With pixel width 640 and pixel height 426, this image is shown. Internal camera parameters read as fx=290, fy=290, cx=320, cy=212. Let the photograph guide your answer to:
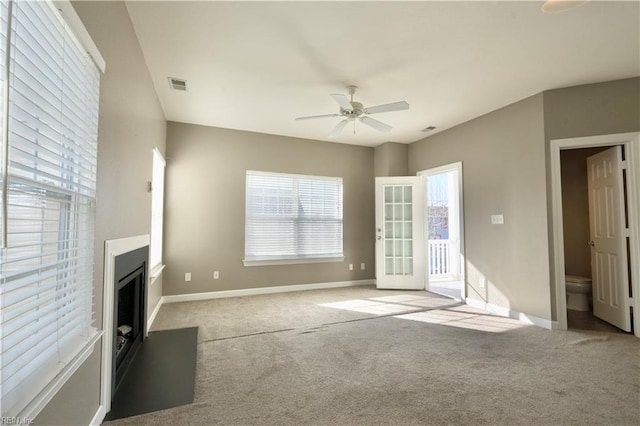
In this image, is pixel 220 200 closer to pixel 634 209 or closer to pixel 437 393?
pixel 437 393

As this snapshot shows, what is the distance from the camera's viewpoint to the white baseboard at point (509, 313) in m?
3.24

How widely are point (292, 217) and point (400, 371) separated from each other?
322 centimetres

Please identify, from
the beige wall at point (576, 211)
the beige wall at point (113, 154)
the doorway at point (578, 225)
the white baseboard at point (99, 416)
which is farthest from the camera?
the beige wall at point (576, 211)

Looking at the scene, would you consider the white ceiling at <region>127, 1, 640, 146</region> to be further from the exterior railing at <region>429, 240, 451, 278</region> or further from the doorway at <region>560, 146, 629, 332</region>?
the exterior railing at <region>429, 240, 451, 278</region>

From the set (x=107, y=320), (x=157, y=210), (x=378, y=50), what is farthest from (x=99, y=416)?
(x=378, y=50)

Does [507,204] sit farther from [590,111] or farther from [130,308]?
[130,308]

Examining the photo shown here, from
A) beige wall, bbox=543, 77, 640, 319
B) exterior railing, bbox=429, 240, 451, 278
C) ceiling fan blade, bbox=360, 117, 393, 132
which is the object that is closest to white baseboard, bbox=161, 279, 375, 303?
exterior railing, bbox=429, 240, 451, 278

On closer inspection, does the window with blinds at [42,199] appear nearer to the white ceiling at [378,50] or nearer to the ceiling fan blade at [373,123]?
the white ceiling at [378,50]

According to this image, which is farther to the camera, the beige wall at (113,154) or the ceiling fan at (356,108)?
the ceiling fan at (356,108)

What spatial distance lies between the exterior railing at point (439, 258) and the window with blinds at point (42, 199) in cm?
608

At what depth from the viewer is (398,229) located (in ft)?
17.6

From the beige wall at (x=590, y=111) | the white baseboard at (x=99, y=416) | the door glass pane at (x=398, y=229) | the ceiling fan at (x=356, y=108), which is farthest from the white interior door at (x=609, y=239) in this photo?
the white baseboard at (x=99, y=416)

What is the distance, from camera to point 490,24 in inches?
88.5

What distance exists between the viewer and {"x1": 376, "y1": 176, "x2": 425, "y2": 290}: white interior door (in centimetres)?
520
